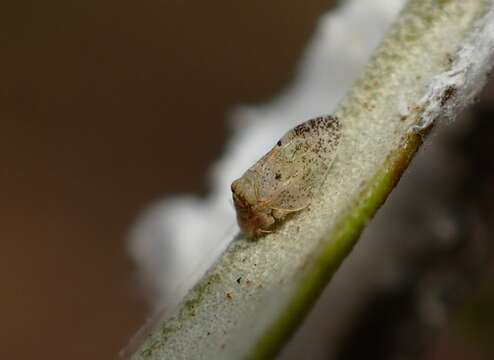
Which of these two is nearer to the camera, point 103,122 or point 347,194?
point 347,194

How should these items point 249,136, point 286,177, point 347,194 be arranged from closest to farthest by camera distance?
point 347,194 → point 286,177 → point 249,136

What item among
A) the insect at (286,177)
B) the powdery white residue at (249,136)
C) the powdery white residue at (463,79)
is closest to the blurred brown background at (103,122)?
the powdery white residue at (249,136)

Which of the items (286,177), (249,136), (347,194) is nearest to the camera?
(347,194)

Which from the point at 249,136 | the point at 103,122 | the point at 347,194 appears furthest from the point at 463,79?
the point at 103,122

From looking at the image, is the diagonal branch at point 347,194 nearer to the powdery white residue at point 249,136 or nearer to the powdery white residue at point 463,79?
the powdery white residue at point 463,79

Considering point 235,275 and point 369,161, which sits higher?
point 369,161

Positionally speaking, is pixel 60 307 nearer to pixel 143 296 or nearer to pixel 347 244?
pixel 143 296

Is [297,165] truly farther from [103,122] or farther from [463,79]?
[103,122]

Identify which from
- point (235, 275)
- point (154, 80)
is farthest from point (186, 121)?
point (235, 275)
